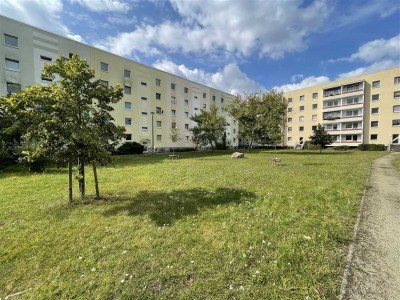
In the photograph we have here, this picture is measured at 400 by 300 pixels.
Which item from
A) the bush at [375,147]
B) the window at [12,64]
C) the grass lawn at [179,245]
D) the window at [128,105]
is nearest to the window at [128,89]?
the window at [128,105]

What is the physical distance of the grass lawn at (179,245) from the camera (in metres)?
2.79

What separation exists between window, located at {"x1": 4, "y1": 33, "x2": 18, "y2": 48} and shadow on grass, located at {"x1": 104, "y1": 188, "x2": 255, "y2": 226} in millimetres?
29789

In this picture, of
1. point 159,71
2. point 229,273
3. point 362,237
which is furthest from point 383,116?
point 229,273

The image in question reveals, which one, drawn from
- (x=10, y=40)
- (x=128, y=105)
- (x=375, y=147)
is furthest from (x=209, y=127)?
(x=375, y=147)

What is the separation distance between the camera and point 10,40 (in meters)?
24.3

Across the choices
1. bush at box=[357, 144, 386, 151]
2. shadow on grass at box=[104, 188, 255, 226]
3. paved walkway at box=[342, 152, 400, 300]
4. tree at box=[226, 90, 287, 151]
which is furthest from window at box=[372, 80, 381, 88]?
shadow on grass at box=[104, 188, 255, 226]

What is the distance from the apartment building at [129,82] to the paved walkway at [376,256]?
20.6m

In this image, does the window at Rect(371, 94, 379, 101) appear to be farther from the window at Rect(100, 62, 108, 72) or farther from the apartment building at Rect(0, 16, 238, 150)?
the window at Rect(100, 62, 108, 72)

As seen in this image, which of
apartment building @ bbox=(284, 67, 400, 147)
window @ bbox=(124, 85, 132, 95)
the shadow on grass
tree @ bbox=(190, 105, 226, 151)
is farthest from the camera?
apartment building @ bbox=(284, 67, 400, 147)

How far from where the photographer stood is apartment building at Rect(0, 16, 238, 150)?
963 inches

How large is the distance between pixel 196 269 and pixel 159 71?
42.4 metres

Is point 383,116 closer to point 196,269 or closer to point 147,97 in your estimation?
point 147,97

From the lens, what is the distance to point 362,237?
4.01 metres

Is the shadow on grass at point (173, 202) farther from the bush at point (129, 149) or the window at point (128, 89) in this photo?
the window at point (128, 89)
